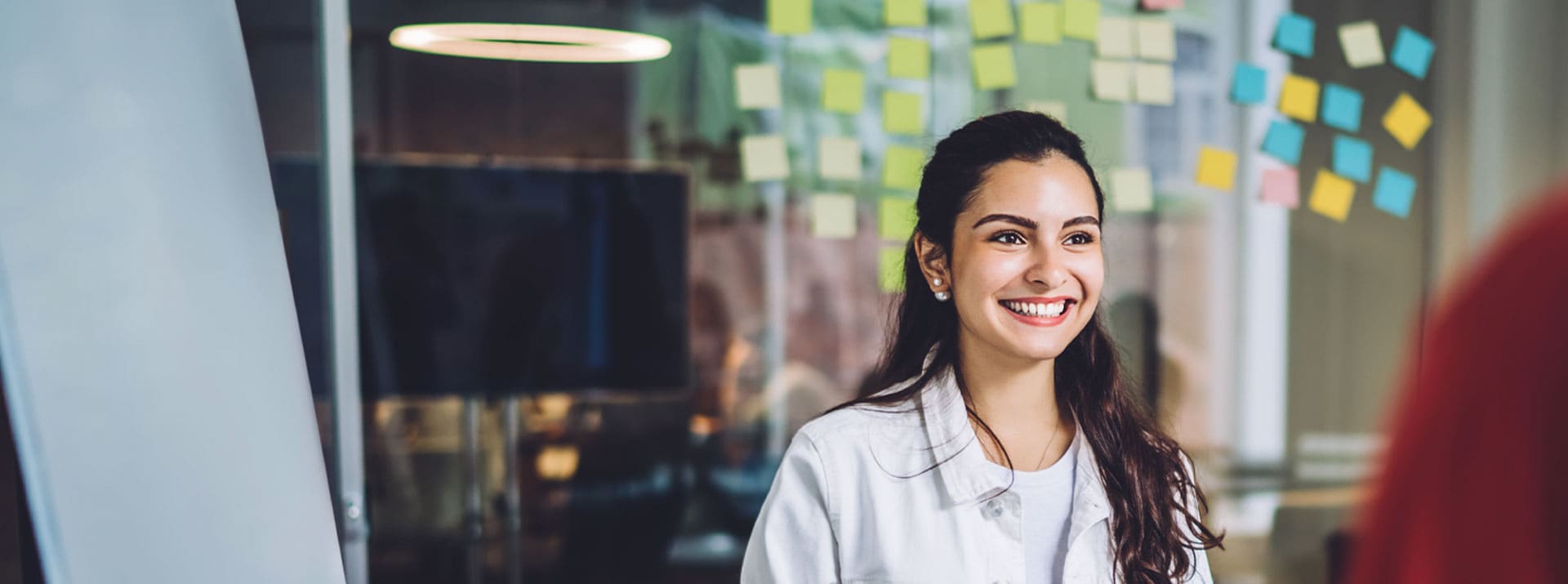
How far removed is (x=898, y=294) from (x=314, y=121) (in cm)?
138

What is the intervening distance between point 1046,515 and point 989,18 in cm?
170

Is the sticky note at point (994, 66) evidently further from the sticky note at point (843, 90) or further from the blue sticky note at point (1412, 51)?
the blue sticky note at point (1412, 51)

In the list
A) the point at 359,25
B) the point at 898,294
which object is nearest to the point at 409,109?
the point at 359,25

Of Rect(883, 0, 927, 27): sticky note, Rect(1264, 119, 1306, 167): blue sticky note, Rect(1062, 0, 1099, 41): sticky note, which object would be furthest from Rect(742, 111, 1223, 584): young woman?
Rect(1264, 119, 1306, 167): blue sticky note

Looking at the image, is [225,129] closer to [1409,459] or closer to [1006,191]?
[1006,191]

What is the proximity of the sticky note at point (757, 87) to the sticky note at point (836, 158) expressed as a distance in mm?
140

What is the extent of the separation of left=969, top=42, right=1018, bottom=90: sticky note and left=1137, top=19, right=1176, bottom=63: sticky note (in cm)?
32

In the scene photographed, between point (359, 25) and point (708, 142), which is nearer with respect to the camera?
point (359, 25)

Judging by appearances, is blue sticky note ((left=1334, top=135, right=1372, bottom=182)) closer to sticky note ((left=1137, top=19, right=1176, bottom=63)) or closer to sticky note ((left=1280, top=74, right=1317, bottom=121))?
sticky note ((left=1280, top=74, right=1317, bottom=121))

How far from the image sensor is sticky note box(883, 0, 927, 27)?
2.79 meters

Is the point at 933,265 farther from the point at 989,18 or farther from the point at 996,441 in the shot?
the point at 989,18

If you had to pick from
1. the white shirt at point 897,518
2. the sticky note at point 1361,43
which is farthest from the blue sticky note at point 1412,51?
the white shirt at point 897,518

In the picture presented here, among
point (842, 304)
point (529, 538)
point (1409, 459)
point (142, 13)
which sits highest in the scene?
point (142, 13)

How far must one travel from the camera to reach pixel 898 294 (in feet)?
5.36
